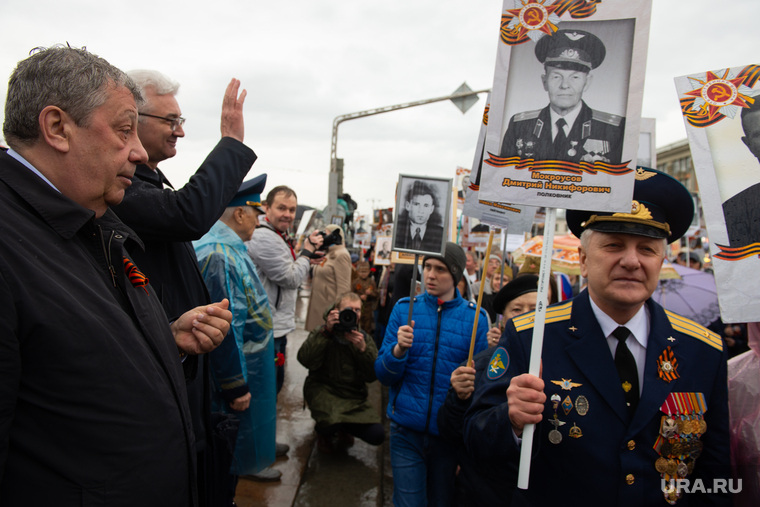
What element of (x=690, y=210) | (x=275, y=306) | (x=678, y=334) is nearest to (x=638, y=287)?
(x=678, y=334)

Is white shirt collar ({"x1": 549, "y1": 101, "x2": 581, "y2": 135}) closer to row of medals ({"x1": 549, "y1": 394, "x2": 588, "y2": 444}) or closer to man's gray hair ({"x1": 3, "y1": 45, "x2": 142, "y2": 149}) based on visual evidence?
row of medals ({"x1": 549, "y1": 394, "x2": 588, "y2": 444})

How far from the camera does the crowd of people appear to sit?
117cm

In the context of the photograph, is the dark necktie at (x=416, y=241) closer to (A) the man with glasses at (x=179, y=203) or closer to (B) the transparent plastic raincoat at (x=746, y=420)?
(A) the man with glasses at (x=179, y=203)

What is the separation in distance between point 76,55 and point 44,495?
3.68 ft

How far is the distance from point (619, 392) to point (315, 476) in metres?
3.21

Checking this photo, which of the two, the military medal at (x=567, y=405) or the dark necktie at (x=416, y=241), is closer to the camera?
the military medal at (x=567, y=405)

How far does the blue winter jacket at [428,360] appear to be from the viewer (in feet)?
10.5

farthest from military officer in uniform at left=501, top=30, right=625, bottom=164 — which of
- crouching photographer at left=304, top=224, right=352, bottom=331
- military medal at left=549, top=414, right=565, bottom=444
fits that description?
crouching photographer at left=304, top=224, right=352, bottom=331

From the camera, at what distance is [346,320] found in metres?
4.37

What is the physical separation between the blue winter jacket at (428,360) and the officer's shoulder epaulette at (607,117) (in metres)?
1.86

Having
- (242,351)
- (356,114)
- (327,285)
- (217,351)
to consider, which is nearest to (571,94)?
(217,351)

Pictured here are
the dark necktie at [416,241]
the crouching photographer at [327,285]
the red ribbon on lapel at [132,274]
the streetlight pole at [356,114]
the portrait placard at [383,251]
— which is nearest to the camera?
the red ribbon on lapel at [132,274]

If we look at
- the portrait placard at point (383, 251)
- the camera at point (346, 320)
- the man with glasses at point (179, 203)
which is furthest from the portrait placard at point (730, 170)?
the portrait placard at point (383, 251)

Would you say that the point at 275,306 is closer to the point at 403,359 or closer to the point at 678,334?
the point at 403,359
